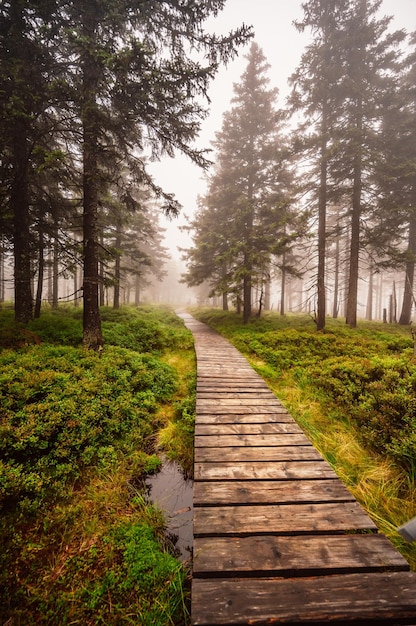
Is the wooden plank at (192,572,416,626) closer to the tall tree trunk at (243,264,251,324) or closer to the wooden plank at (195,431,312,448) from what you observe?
the wooden plank at (195,431,312,448)

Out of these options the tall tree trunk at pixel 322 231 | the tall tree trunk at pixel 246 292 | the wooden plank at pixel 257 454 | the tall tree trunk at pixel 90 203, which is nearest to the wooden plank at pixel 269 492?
the wooden plank at pixel 257 454

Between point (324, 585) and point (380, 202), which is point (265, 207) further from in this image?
point (324, 585)

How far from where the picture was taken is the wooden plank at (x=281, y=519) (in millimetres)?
2488

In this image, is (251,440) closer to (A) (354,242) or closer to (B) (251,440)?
(B) (251,440)

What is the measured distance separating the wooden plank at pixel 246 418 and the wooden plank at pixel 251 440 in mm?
423

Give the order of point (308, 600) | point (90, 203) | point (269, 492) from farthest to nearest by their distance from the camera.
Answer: point (90, 203) → point (269, 492) → point (308, 600)

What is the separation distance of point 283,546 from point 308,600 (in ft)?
1.38

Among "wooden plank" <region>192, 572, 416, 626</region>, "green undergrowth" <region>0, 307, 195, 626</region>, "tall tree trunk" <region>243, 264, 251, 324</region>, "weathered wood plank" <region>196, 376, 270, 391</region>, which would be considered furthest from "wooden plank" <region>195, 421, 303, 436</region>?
"tall tree trunk" <region>243, 264, 251, 324</region>

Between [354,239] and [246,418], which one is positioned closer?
[246,418]

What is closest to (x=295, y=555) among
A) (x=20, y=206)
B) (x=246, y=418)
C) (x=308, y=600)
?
(x=308, y=600)

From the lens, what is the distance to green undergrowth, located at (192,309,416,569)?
3.49 meters

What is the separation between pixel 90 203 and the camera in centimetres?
746

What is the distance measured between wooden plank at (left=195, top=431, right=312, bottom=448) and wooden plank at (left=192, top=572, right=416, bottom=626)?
6.04 ft

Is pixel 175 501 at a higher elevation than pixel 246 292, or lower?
lower
